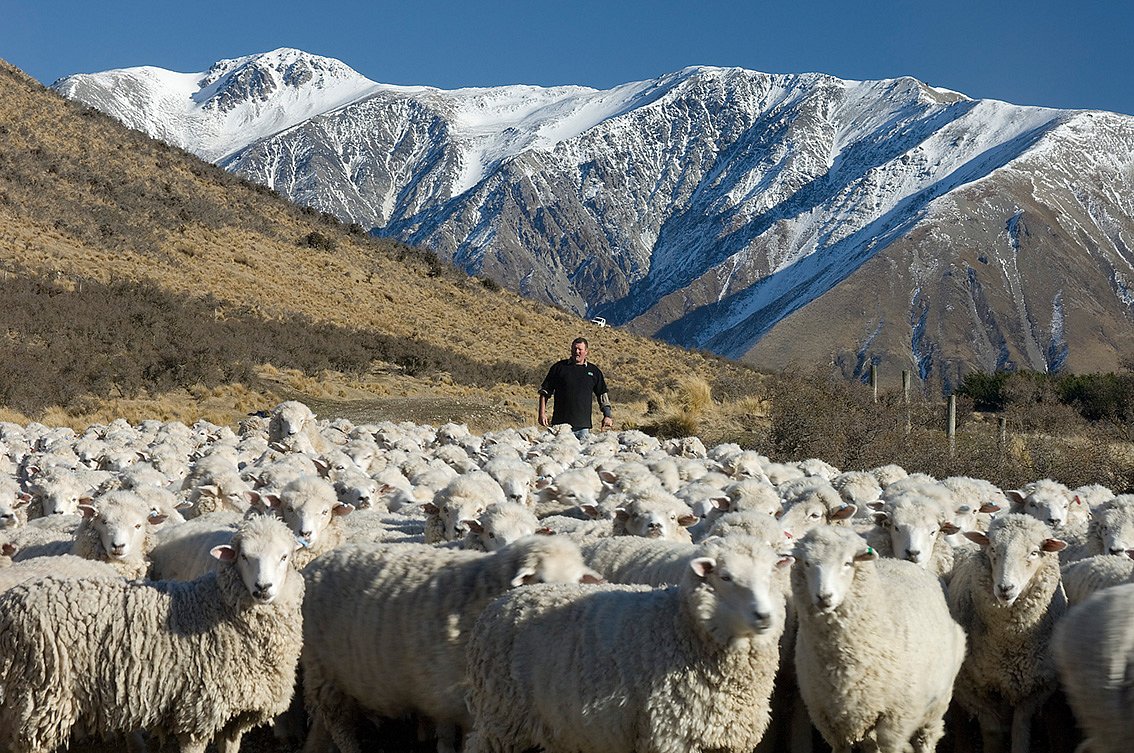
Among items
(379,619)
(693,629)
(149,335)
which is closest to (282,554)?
(379,619)

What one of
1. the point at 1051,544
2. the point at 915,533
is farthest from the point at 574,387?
the point at 1051,544

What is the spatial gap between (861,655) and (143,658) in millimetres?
3889

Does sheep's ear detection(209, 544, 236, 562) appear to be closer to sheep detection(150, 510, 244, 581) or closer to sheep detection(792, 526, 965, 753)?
sheep detection(150, 510, 244, 581)

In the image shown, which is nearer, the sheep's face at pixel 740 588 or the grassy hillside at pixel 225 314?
the sheep's face at pixel 740 588

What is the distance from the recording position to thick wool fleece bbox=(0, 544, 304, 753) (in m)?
5.54

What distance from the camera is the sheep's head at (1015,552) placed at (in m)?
6.48

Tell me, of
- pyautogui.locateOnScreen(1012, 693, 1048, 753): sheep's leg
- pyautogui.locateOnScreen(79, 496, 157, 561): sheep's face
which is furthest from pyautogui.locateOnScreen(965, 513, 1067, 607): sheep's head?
pyautogui.locateOnScreen(79, 496, 157, 561): sheep's face

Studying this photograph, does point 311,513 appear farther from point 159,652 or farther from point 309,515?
point 159,652

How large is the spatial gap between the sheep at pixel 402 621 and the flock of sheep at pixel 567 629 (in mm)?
15

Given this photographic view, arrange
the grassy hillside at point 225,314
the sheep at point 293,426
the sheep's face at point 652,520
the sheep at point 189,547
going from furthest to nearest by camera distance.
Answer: the grassy hillside at point 225,314 → the sheep at point 293,426 → the sheep's face at point 652,520 → the sheep at point 189,547

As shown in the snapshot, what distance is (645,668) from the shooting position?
523 centimetres

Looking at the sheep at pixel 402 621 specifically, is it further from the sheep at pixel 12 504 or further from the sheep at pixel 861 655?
the sheep at pixel 12 504

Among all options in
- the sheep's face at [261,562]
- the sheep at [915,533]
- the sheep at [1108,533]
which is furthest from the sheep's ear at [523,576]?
the sheep at [1108,533]

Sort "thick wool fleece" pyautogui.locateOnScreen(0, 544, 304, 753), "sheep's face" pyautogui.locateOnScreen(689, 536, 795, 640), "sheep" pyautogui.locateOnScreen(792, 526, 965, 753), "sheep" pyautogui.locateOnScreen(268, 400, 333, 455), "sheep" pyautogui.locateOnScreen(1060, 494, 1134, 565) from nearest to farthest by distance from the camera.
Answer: "sheep's face" pyautogui.locateOnScreen(689, 536, 795, 640)
"thick wool fleece" pyautogui.locateOnScreen(0, 544, 304, 753)
"sheep" pyautogui.locateOnScreen(792, 526, 965, 753)
"sheep" pyautogui.locateOnScreen(1060, 494, 1134, 565)
"sheep" pyautogui.locateOnScreen(268, 400, 333, 455)
